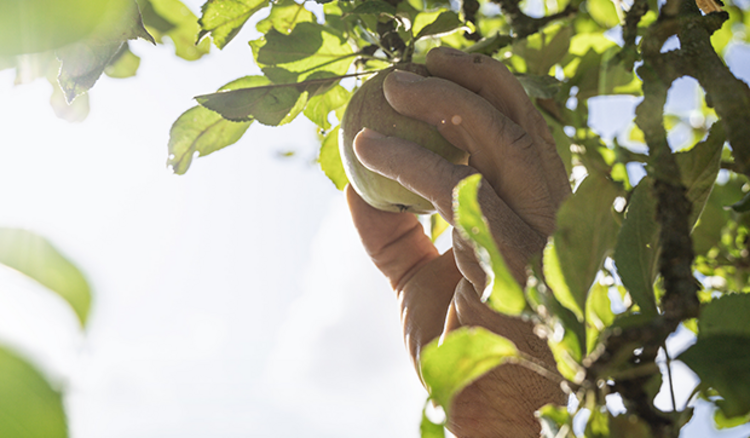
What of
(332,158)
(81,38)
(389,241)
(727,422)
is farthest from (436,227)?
Answer: (81,38)

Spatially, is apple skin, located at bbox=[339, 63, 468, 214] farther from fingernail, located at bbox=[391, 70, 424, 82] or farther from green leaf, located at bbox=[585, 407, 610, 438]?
green leaf, located at bbox=[585, 407, 610, 438]

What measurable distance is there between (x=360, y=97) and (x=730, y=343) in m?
0.91

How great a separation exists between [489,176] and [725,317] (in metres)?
0.58

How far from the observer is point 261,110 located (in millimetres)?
1107

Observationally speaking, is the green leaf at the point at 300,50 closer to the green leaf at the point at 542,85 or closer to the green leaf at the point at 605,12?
the green leaf at the point at 542,85

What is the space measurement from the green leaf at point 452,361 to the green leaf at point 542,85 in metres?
0.93

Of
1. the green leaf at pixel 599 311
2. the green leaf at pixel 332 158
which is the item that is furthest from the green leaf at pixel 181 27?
the green leaf at pixel 599 311

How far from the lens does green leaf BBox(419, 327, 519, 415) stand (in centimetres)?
41

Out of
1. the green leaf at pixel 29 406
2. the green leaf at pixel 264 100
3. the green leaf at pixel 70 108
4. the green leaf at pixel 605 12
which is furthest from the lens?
the green leaf at pixel 605 12

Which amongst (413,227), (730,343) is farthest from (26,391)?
(413,227)

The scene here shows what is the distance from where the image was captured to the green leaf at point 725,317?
44 centimetres

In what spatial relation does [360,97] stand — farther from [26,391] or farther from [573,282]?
[26,391]

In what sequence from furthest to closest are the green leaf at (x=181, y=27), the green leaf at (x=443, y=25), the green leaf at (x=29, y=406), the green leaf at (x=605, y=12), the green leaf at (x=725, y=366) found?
the green leaf at (x=605, y=12), the green leaf at (x=181, y=27), the green leaf at (x=443, y=25), the green leaf at (x=725, y=366), the green leaf at (x=29, y=406)

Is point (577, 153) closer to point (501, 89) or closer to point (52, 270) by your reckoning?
point (501, 89)
